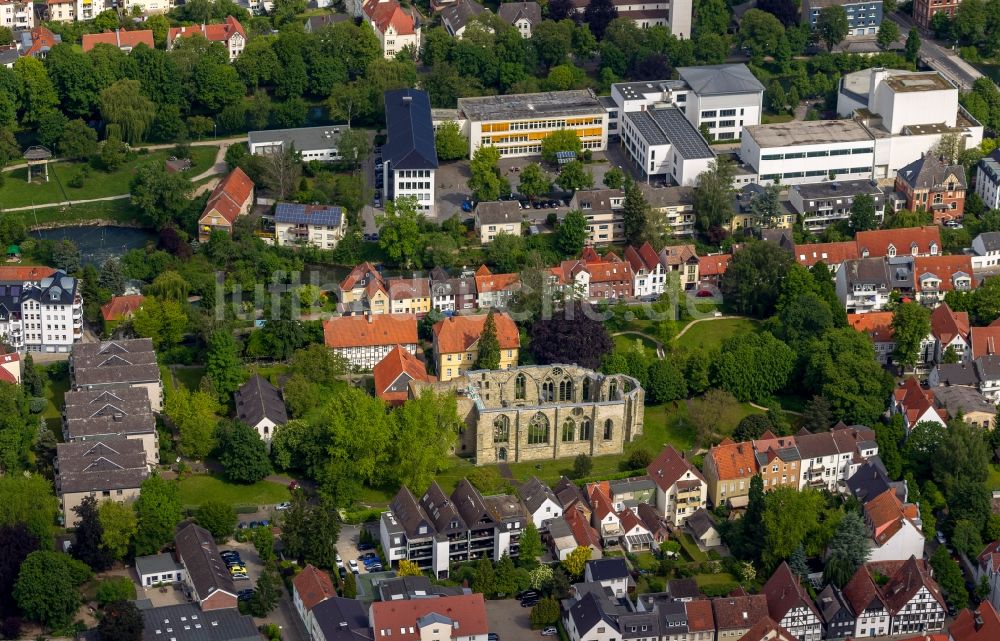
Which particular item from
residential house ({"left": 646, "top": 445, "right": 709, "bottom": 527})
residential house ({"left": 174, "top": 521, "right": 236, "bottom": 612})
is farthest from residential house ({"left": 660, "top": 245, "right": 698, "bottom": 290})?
residential house ({"left": 174, "top": 521, "right": 236, "bottom": 612})

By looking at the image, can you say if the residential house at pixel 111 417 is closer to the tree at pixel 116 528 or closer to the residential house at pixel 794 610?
the tree at pixel 116 528

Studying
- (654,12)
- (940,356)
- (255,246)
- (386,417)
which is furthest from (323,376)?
(654,12)

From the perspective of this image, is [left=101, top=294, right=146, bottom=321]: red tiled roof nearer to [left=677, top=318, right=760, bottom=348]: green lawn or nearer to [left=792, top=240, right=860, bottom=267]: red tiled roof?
[left=677, top=318, right=760, bottom=348]: green lawn

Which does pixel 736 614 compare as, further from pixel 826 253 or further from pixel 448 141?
pixel 448 141

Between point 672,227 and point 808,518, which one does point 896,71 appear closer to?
point 672,227

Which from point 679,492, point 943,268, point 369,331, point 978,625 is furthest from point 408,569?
point 943,268

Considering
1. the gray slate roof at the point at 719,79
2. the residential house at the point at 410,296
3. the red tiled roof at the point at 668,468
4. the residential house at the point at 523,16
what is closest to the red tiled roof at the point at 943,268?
the gray slate roof at the point at 719,79
